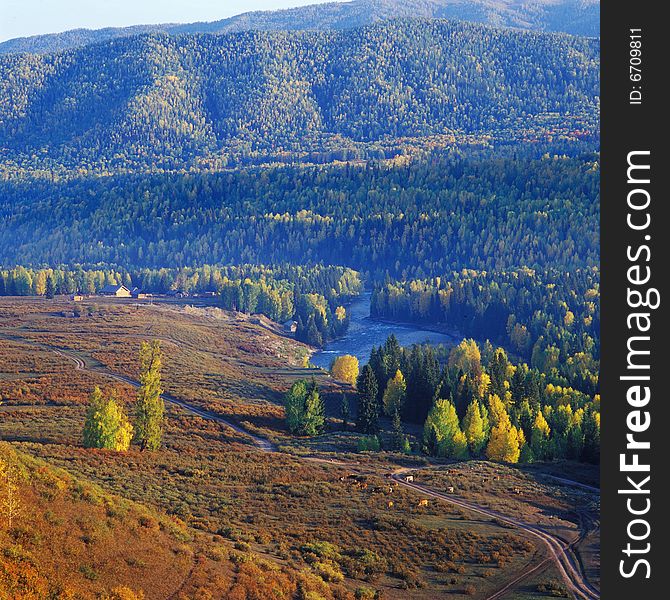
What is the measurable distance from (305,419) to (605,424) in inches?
3561

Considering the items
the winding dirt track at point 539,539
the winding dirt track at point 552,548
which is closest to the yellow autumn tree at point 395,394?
the winding dirt track at point 539,539

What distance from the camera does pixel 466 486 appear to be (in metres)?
91.5

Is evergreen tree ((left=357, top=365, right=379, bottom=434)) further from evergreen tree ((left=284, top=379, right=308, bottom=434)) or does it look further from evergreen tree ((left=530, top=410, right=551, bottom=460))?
evergreen tree ((left=530, top=410, right=551, bottom=460))

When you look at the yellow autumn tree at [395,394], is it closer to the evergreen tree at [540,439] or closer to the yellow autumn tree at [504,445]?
the evergreen tree at [540,439]

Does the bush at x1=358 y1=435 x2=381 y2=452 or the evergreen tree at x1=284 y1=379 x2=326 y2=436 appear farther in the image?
the evergreen tree at x1=284 y1=379 x2=326 y2=436

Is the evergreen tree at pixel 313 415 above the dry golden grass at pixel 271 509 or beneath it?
beneath

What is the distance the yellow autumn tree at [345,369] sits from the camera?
7037 inches

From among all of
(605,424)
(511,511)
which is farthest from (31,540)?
(511,511)

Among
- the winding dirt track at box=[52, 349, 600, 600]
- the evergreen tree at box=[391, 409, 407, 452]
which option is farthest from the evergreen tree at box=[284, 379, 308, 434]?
the evergreen tree at box=[391, 409, 407, 452]

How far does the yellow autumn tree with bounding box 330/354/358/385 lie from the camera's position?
179 m

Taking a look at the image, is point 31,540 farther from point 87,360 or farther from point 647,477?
point 87,360

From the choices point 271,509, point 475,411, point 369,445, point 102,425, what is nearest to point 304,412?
point 369,445

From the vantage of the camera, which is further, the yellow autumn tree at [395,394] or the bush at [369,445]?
the yellow autumn tree at [395,394]

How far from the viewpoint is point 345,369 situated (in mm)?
180375
